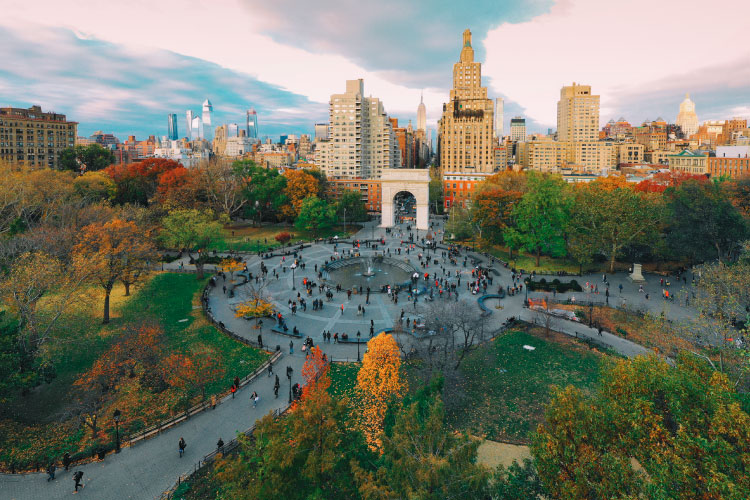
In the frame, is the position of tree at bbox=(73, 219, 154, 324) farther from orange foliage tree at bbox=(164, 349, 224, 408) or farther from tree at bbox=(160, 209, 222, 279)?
orange foliage tree at bbox=(164, 349, 224, 408)

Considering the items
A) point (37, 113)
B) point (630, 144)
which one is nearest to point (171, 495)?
point (37, 113)

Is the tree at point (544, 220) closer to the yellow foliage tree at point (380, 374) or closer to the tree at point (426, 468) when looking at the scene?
the yellow foliage tree at point (380, 374)

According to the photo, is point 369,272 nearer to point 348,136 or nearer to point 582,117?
point 348,136

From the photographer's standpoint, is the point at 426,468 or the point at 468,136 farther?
the point at 468,136

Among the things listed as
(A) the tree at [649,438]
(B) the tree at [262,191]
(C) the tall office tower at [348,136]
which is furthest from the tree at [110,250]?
(C) the tall office tower at [348,136]

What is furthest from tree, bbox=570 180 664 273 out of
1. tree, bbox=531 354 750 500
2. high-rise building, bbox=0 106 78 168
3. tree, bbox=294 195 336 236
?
high-rise building, bbox=0 106 78 168

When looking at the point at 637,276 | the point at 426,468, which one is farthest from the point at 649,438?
the point at 637,276
